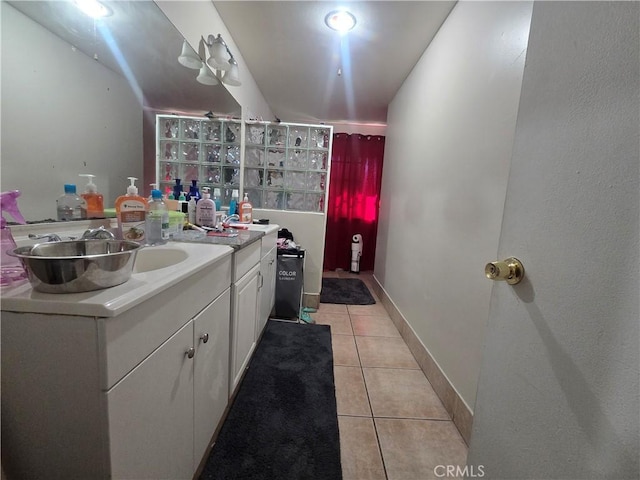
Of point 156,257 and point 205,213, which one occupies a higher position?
point 205,213

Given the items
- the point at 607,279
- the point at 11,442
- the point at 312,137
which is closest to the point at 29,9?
the point at 11,442

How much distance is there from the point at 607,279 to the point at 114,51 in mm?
1634

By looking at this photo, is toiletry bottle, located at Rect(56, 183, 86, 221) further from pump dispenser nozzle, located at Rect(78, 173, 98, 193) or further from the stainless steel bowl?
the stainless steel bowl

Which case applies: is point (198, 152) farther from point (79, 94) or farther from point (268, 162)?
point (79, 94)

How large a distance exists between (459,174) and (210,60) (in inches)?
64.9

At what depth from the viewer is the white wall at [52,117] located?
729mm

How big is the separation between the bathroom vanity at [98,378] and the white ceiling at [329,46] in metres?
1.80

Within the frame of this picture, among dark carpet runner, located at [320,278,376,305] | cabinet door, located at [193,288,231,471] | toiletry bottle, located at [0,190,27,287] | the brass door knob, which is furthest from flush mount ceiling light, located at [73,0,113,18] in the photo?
dark carpet runner, located at [320,278,376,305]

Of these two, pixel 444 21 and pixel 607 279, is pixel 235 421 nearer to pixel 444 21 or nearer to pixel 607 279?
pixel 607 279

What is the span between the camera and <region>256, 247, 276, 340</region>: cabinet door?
1.73m

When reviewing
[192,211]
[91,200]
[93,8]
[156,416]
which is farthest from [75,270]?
[192,211]

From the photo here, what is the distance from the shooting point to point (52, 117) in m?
0.85

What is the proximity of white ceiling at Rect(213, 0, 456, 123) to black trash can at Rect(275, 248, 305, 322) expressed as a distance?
1.63m

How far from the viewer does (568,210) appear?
1.51 ft
